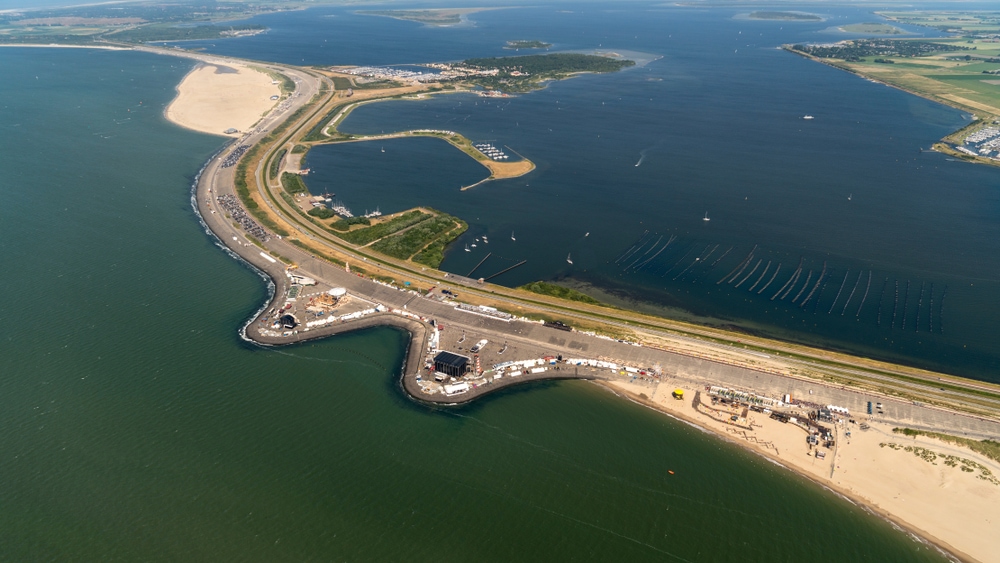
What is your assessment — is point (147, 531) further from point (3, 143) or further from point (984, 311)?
point (3, 143)

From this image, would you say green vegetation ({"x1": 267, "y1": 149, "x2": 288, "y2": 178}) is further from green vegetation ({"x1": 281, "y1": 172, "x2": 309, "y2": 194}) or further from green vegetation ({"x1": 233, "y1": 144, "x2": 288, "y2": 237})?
green vegetation ({"x1": 233, "y1": 144, "x2": 288, "y2": 237})

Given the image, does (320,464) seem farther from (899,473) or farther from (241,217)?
(241,217)

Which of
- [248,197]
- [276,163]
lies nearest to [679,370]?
[248,197]

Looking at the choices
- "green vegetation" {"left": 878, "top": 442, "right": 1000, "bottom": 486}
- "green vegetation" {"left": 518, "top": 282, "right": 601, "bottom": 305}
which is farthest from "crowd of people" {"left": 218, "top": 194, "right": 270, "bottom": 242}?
"green vegetation" {"left": 878, "top": 442, "right": 1000, "bottom": 486}

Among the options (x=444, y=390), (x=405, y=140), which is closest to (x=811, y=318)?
(x=444, y=390)

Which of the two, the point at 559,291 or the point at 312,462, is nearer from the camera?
the point at 312,462
